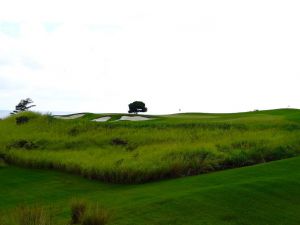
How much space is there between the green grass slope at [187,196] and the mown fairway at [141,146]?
0.79m

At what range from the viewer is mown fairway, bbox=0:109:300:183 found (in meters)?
12.0

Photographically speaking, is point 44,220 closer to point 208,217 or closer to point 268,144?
point 208,217

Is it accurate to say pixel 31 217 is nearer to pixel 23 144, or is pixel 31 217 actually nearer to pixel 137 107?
pixel 23 144

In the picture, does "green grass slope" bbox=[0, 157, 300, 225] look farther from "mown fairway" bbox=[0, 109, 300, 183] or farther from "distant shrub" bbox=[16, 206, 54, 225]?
"mown fairway" bbox=[0, 109, 300, 183]

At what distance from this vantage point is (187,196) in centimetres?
820

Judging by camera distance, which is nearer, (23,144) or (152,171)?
(152,171)

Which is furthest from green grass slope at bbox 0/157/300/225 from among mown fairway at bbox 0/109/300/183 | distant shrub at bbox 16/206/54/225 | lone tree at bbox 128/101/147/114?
lone tree at bbox 128/101/147/114

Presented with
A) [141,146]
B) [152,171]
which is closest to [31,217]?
[152,171]

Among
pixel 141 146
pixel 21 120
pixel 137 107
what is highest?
pixel 137 107

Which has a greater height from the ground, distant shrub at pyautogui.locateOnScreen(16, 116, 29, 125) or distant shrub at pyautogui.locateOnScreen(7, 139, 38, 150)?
distant shrub at pyautogui.locateOnScreen(16, 116, 29, 125)

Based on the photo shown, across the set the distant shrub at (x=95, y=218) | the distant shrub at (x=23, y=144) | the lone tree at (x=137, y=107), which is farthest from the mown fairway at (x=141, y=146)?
the lone tree at (x=137, y=107)

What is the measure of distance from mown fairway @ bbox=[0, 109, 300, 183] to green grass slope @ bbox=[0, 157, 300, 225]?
79 centimetres

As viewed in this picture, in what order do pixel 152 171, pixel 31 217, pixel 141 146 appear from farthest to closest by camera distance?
pixel 141 146
pixel 152 171
pixel 31 217

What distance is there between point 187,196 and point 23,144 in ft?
30.8
